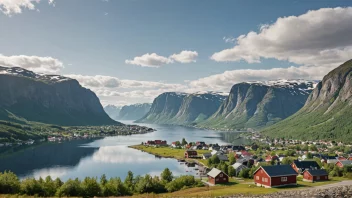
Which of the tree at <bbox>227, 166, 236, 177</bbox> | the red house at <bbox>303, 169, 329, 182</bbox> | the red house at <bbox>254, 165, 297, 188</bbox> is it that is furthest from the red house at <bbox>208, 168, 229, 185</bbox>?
the red house at <bbox>303, 169, 329, 182</bbox>

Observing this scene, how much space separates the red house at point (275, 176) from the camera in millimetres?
68938

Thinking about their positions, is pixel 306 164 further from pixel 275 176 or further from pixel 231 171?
pixel 275 176

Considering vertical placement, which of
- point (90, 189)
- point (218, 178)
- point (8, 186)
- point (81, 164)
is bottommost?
point (81, 164)

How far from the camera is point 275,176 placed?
6906 centimetres

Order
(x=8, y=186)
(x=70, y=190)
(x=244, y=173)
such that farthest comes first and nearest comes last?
(x=244, y=173)
(x=70, y=190)
(x=8, y=186)

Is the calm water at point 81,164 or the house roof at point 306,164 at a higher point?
the house roof at point 306,164

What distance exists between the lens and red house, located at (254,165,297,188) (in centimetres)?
6894

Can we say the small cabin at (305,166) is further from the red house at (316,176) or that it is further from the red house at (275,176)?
the red house at (275,176)

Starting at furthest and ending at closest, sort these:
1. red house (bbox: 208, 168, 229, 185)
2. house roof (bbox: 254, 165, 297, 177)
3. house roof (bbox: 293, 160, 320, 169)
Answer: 1. house roof (bbox: 293, 160, 320, 169)
2. red house (bbox: 208, 168, 229, 185)
3. house roof (bbox: 254, 165, 297, 177)

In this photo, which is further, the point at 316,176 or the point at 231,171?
the point at 231,171

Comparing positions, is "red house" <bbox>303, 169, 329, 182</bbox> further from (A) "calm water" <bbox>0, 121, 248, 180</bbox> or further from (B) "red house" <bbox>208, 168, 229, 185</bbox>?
(A) "calm water" <bbox>0, 121, 248, 180</bbox>

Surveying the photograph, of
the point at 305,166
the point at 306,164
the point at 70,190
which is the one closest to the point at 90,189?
the point at 70,190

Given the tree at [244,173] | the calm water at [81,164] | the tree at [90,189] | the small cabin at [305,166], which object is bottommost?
the calm water at [81,164]

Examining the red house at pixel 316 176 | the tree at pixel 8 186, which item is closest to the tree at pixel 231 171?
the red house at pixel 316 176
